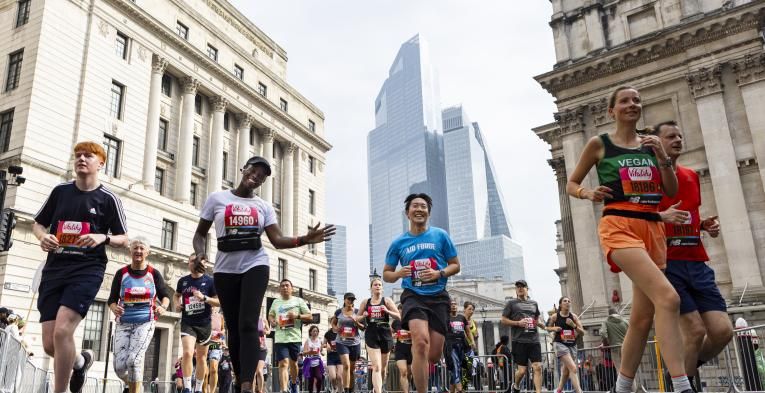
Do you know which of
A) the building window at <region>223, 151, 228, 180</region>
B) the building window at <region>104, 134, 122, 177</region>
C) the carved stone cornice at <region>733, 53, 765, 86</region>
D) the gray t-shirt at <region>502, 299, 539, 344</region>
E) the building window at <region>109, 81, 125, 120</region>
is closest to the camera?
the gray t-shirt at <region>502, 299, 539, 344</region>

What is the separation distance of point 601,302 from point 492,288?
89419 mm

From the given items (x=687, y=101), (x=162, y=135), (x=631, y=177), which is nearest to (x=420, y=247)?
(x=631, y=177)

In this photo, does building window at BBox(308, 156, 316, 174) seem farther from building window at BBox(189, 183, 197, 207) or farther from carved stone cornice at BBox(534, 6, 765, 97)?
carved stone cornice at BBox(534, 6, 765, 97)

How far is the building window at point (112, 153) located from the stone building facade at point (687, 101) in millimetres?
23631

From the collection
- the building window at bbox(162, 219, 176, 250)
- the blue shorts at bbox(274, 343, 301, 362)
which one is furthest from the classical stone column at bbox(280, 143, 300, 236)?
the blue shorts at bbox(274, 343, 301, 362)

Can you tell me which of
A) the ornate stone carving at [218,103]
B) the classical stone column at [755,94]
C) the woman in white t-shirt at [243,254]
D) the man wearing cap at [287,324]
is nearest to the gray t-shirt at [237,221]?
the woman in white t-shirt at [243,254]

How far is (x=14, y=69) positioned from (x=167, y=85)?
31.1 feet

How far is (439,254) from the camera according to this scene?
6988mm

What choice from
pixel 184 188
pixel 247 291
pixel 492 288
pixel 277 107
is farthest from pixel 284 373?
pixel 492 288

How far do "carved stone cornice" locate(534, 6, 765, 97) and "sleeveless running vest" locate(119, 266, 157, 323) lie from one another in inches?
988

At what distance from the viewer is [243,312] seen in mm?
5039

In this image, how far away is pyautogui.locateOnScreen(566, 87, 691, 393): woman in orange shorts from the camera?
427 cm

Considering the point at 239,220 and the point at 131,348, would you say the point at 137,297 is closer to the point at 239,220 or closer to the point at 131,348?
the point at 131,348

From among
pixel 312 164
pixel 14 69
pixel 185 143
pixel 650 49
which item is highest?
pixel 312 164
